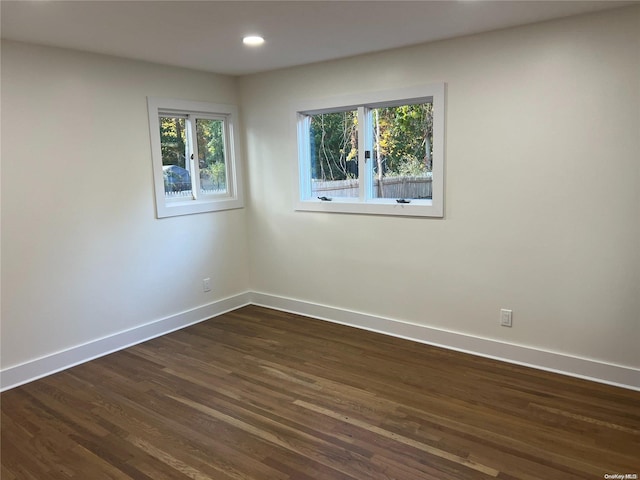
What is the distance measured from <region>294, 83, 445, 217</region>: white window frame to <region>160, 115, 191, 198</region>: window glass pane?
3.44 ft

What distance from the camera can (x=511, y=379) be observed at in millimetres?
3062

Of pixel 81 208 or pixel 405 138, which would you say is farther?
pixel 405 138

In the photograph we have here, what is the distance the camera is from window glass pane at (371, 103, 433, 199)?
3.64 meters

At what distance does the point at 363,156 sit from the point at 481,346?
178 centimetres

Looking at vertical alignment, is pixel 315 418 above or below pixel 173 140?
below

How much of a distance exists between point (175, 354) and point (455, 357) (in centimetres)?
215

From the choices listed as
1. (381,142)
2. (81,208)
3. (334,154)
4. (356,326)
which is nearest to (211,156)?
(334,154)

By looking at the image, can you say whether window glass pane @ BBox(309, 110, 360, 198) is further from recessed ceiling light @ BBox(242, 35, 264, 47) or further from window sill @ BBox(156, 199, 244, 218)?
recessed ceiling light @ BBox(242, 35, 264, 47)

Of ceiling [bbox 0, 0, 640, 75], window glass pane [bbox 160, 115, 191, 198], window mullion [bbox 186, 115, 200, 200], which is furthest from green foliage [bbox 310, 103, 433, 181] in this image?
window glass pane [bbox 160, 115, 191, 198]

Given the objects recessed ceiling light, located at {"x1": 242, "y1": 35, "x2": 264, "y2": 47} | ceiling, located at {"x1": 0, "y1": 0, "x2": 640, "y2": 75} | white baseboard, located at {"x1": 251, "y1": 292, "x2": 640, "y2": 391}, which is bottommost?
white baseboard, located at {"x1": 251, "y1": 292, "x2": 640, "y2": 391}

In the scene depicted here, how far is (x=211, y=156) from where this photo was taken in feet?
14.9

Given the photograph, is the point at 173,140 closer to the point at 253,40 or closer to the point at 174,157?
the point at 174,157

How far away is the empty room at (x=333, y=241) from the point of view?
98.3 inches

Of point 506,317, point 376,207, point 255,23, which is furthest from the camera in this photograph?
point 376,207
